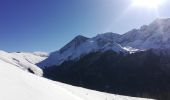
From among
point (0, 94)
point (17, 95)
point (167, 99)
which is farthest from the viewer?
A: point (167, 99)

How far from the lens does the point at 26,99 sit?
11750 mm

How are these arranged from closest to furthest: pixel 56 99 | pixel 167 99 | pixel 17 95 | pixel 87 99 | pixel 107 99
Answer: pixel 17 95
pixel 56 99
pixel 87 99
pixel 107 99
pixel 167 99

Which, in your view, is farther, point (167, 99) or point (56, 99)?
point (167, 99)

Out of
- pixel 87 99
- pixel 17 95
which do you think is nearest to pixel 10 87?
pixel 17 95

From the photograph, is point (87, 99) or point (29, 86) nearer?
point (29, 86)

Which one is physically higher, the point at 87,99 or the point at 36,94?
the point at 87,99

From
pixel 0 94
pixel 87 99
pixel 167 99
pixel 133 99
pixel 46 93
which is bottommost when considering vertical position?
pixel 0 94

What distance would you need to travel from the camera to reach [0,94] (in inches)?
431

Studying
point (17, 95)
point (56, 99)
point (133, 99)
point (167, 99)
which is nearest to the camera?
point (17, 95)

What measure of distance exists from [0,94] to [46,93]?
3764mm

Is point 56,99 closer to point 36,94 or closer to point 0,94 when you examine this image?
point 36,94

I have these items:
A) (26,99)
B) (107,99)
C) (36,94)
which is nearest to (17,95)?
(26,99)

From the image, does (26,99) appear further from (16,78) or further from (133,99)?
(133,99)

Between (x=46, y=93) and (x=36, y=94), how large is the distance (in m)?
1.30
